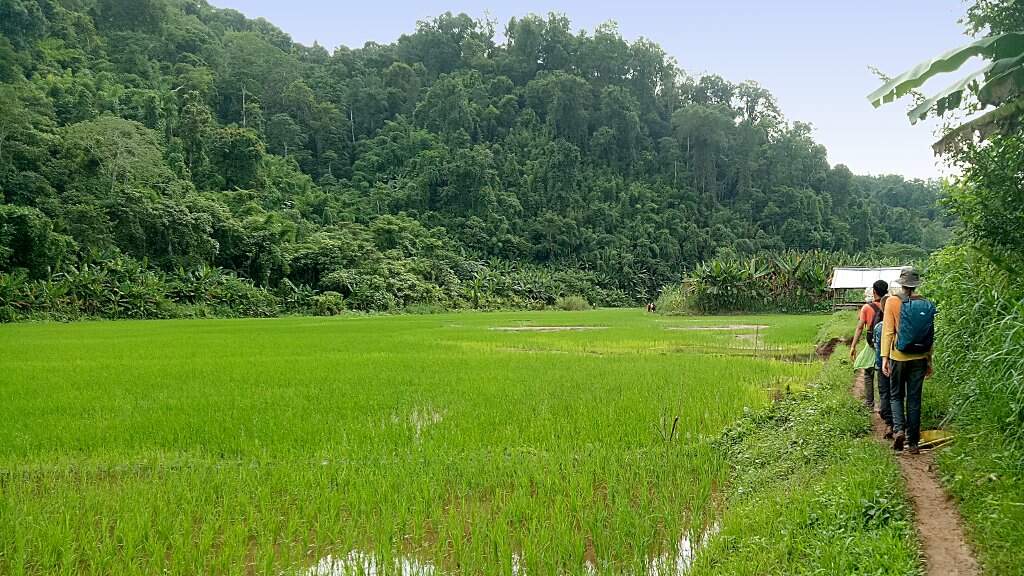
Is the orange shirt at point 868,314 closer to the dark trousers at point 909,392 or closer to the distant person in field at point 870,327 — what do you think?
the distant person in field at point 870,327

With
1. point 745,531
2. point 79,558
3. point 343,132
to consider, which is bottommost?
point 79,558

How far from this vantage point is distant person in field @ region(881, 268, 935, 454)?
423 centimetres

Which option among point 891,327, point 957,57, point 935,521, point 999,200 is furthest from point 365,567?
point 999,200

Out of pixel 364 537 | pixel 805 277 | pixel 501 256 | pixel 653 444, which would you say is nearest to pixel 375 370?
pixel 653 444

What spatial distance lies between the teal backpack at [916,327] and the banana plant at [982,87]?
1.70 m

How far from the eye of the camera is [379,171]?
2003 inches

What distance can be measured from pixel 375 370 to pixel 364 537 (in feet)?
19.9

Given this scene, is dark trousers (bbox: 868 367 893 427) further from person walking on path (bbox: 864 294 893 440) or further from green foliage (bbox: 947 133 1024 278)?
green foliage (bbox: 947 133 1024 278)

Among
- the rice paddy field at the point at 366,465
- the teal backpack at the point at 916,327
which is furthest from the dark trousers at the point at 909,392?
the rice paddy field at the point at 366,465

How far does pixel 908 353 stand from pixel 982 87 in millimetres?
2666

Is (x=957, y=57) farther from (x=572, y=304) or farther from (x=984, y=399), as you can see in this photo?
(x=572, y=304)

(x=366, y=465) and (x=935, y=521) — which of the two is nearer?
(x=935, y=521)

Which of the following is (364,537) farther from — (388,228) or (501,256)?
(501,256)

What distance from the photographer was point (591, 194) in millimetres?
52938
